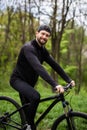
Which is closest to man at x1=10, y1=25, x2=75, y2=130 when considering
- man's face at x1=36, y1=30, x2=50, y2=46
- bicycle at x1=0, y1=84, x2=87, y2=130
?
man's face at x1=36, y1=30, x2=50, y2=46

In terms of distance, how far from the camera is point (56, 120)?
684 centimetres

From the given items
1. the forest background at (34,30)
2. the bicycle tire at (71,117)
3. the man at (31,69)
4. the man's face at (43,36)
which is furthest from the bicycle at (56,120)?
the forest background at (34,30)

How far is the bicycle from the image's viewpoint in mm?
6602

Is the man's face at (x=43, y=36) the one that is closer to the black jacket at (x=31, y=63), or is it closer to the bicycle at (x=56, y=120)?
the black jacket at (x=31, y=63)

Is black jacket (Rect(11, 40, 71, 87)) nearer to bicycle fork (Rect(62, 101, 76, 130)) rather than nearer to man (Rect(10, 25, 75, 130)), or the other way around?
man (Rect(10, 25, 75, 130))

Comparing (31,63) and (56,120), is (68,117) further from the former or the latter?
(31,63)

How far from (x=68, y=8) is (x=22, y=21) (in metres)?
5.96

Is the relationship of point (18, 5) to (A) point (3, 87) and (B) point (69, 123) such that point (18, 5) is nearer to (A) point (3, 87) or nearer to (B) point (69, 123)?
(A) point (3, 87)

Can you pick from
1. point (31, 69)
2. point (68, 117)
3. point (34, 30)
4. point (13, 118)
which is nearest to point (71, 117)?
point (68, 117)

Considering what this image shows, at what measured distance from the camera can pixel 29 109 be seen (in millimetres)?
6855

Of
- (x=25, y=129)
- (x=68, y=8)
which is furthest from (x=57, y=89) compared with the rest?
(x=68, y=8)

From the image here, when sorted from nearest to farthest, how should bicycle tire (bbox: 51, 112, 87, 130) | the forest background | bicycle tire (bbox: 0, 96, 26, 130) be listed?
bicycle tire (bbox: 51, 112, 87, 130), bicycle tire (bbox: 0, 96, 26, 130), the forest background

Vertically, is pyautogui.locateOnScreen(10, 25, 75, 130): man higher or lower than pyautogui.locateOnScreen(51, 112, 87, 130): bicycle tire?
higher

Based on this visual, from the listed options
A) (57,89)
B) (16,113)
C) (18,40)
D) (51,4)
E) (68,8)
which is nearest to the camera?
(57,89)
